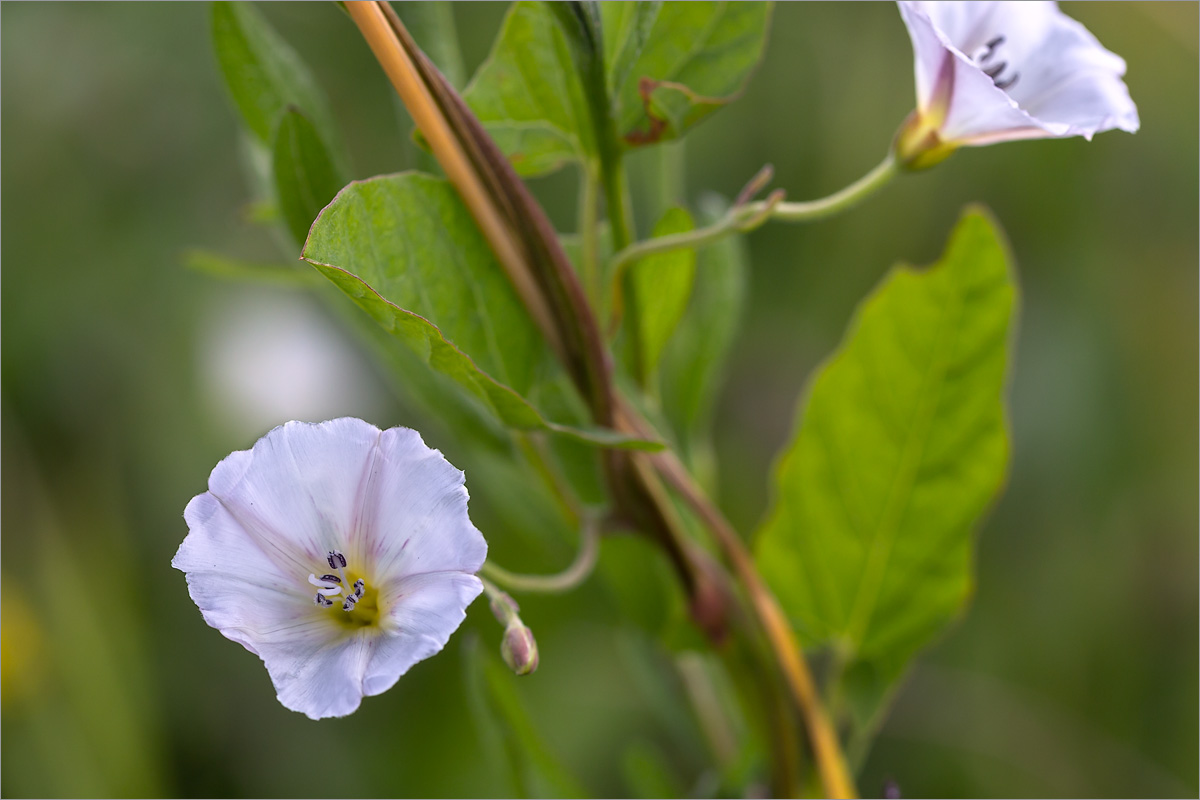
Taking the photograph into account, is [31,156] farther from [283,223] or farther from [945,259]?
[945,259]

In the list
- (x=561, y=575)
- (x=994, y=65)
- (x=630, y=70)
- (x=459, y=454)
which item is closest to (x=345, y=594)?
(x=561, y=575)

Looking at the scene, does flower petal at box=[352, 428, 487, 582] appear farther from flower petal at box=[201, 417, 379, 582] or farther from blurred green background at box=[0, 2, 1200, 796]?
blurred green background at box=[0, 2, 1200, 796]

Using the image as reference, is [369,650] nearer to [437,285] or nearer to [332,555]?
[332,555]

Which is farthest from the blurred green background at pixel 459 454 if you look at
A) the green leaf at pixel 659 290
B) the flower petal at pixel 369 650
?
the flower petal at pixel 369 650

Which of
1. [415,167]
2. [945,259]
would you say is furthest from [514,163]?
[945,259]

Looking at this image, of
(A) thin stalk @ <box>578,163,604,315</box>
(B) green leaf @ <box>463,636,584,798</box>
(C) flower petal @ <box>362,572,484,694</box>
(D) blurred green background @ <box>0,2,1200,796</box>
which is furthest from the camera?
(D) blurred green background @ <box>0,2,1200,796</box>

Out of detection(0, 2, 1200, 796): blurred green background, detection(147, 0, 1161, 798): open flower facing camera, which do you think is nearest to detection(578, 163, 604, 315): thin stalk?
detection(147, 0, 1161, 798): open flower facing camera
